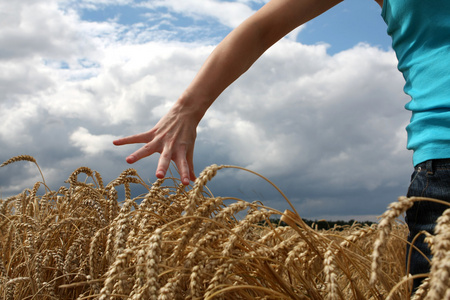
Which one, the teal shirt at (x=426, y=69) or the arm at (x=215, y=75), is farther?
the arm at (x=215, y=75)

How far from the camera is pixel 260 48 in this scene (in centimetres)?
208

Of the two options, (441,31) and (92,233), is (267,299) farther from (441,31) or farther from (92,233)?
(92,233)

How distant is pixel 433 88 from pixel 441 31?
9.8 inches

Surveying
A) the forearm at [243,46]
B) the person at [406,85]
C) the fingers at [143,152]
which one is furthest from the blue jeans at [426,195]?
the fingers at [143,152]

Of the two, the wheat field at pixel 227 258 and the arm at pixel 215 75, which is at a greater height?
the arm at pixel 215 75

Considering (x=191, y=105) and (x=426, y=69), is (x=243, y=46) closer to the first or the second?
(x=191, y=105)

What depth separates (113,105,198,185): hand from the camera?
1.80 metres

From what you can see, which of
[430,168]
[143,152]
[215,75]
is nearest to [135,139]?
[143,152]

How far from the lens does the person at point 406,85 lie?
159 centimetres

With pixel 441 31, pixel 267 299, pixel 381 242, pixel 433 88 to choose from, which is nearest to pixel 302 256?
pixel 267 299

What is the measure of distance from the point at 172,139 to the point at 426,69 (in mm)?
1089

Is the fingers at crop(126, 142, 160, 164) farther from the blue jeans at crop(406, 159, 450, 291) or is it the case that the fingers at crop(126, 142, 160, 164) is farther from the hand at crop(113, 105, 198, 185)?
the blue jeans at crop(406, 159, 450, 291)

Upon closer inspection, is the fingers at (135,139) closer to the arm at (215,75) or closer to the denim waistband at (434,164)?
the arm at (215,75)

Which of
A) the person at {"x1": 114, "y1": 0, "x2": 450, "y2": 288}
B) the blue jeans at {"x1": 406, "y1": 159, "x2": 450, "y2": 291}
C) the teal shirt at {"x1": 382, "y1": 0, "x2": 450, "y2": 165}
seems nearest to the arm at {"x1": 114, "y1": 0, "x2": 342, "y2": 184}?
the person at {"x1": 114, "y1": 0, "x2": 450, "y2": 288}
